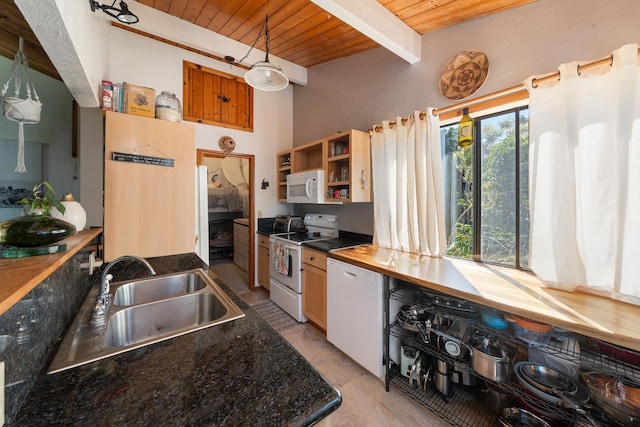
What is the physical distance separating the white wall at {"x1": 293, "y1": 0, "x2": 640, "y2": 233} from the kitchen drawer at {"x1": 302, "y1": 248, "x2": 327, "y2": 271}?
0.66 m

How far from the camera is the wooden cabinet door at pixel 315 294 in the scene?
237cm

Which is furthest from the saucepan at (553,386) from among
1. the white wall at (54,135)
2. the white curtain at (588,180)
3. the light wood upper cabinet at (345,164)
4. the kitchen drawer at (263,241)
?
the white wall at (54,135)

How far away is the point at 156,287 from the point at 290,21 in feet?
8.74

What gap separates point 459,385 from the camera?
68.3 inches

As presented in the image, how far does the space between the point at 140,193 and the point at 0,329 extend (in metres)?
1.78

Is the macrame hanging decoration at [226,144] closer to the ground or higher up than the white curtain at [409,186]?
higher up

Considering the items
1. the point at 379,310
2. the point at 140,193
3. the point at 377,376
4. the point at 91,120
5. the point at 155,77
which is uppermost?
the point at 155,77

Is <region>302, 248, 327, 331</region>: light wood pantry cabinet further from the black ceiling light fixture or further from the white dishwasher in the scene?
the black ceiling light fixture

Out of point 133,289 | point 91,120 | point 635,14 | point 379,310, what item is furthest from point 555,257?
point 91,120

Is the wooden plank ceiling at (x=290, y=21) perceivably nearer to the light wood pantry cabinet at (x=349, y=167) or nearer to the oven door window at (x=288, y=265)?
the light wood pantry cabinet at (x=349, y=167)

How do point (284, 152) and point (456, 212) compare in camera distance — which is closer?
point (456, 212)

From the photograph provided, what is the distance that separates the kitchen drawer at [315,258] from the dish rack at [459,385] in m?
0.74

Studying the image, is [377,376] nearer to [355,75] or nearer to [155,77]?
[355,75]

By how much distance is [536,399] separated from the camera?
1260 millimetres
